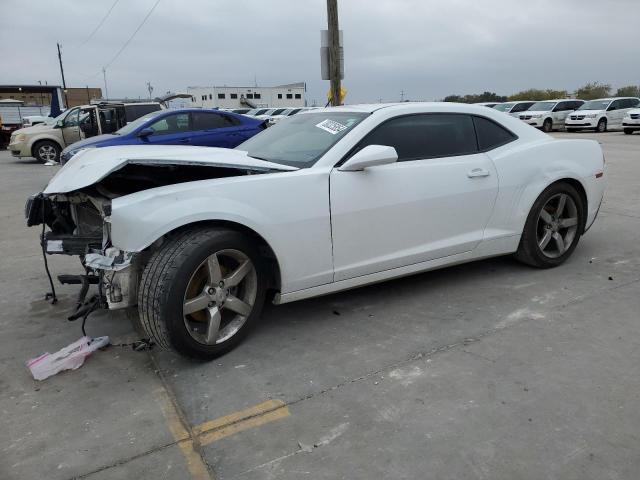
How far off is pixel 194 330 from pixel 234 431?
2.54ft

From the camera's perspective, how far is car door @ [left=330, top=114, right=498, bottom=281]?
3436mm

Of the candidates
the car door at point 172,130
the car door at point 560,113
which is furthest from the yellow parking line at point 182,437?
the car door at point 560,113

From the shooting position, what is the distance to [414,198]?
3658 millimetres

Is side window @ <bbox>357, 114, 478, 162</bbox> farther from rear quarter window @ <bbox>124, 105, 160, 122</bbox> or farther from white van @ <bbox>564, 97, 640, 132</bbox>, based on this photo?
white van @ <bbox>564, 97, 640, 132</bbox>

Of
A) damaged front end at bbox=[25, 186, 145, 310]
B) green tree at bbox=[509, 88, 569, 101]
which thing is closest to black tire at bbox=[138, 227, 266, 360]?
damaged front end at bbox=[25, 186, 145, 310]

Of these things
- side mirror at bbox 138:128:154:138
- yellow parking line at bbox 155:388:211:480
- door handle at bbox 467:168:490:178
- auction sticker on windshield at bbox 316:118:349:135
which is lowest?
yellow parking line at bbox 155:388:211:480

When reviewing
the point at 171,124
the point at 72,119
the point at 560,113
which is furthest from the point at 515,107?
the point at 171,124

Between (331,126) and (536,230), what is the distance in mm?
1992

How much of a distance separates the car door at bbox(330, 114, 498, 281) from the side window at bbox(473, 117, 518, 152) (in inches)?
2.9

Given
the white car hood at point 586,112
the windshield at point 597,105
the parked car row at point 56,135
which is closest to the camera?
the parked car row at point 56,135

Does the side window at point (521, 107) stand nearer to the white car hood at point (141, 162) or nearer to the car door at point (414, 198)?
the car door at point (414, 198)

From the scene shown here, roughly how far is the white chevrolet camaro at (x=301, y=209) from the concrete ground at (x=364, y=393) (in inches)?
12.1

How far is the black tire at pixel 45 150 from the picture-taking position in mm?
15930

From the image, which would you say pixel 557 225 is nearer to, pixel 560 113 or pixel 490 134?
pixel 490 134
